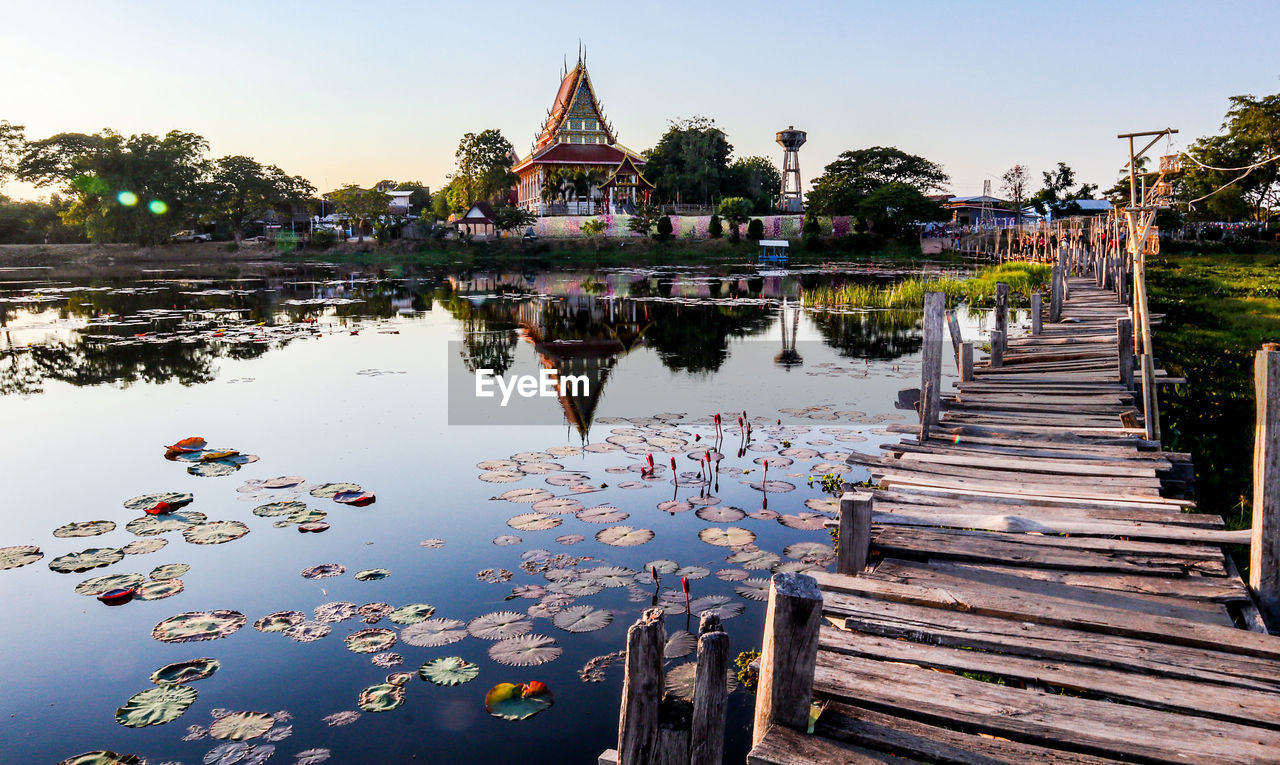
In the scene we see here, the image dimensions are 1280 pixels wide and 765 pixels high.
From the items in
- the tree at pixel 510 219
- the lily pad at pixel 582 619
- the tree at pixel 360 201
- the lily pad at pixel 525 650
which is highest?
the tree at pixel 360 201

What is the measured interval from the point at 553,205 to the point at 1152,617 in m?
54.8

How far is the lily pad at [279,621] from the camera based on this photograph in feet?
16.8

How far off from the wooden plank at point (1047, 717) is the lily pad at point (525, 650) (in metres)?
1.77

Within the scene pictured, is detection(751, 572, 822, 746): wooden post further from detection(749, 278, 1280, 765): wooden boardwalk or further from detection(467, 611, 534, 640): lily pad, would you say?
detection(467, 611, 534, 640): lily pad

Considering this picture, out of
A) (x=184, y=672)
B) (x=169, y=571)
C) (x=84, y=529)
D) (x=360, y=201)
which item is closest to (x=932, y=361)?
(x=184, y=672)

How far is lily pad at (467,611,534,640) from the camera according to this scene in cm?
493

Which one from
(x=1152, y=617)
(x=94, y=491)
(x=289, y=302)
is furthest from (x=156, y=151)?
(x=1152, y=617)

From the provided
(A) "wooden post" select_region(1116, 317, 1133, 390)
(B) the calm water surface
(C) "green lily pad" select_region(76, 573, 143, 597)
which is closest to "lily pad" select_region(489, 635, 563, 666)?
(B) the calm water surface

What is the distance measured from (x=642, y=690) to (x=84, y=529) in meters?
5.86

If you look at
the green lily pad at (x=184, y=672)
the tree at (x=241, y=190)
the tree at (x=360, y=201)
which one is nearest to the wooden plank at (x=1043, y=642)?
the green lily pad at (x=184, y=672)

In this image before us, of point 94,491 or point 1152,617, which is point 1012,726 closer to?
point 1152,617

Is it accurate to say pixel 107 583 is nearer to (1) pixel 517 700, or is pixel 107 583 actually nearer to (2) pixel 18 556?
(2) pixel 18 556

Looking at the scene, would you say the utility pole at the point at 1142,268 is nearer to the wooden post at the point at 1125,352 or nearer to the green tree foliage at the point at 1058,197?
the wooden post at the point at 1125,352

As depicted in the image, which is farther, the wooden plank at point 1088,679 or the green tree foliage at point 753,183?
the green tree foliage at point 753,183
